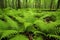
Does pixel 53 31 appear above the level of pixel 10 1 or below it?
below

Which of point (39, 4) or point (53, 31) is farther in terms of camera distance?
point (39, 4)

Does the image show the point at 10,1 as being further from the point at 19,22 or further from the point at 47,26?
the point at 47,26

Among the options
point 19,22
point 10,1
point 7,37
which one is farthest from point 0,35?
point 10,1

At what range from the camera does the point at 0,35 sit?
3.27m

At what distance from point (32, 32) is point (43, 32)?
34 centimetres

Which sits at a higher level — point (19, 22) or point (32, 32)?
point (19, 22)

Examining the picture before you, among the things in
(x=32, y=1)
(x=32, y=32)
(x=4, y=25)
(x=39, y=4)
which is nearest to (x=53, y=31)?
(x=32, y=32)

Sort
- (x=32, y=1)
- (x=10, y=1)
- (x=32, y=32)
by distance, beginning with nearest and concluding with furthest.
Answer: (x=32, y=32) < (x=10, y=1) < (x=32, y=1)

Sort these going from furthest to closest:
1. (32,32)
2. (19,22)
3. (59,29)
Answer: (19,22), (32,32), (59,29)

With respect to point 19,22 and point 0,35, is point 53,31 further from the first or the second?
point 0,35

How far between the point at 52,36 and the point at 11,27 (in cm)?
128

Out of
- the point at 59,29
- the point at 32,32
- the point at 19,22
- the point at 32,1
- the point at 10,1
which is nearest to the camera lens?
the point at 59,29

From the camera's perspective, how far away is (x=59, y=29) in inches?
132

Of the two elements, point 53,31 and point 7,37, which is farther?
point 53,31
